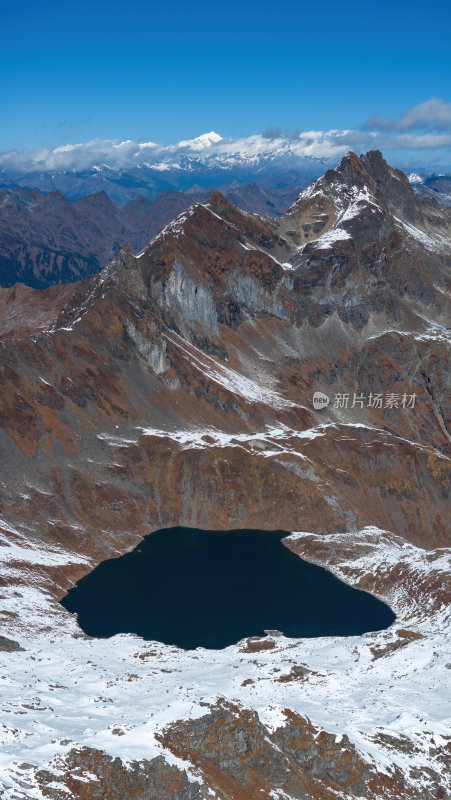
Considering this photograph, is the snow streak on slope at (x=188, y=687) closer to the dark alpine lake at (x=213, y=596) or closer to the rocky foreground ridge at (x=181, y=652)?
the rocky foreground ridge at (x=181, y=652)

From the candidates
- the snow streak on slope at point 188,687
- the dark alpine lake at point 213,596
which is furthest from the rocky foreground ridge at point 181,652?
the dark alpine lake at point 213,596

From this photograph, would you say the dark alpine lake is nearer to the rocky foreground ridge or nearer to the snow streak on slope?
the rocky foreground ridge

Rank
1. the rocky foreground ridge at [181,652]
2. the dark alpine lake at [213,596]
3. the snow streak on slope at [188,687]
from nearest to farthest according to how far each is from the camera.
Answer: the rocky foreground ridge at [181,652] < the snow streak on slope at [188,687] < the dark alpine lake at [213,596]

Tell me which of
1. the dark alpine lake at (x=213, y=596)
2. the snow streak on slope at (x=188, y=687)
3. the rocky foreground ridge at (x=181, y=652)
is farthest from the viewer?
the dark alpine lake at (x=213, y=596)

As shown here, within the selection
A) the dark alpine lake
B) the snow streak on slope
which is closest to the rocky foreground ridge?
the snow streak on slope

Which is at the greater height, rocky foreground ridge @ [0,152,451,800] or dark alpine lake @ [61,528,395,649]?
rocky foreground ridge @ [0,152,451,800]

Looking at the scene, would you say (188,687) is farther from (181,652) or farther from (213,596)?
(213,596)

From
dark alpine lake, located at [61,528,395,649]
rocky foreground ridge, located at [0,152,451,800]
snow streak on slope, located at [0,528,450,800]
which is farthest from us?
dark alpine lake, located at [61,528,395,649]

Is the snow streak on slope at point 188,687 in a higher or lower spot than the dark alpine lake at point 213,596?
higher

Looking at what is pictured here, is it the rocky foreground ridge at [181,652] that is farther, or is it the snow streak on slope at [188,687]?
the snow streak on slope at [188,687]

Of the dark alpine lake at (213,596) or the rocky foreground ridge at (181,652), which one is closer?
the rocky foreground ridge at (181,652)
